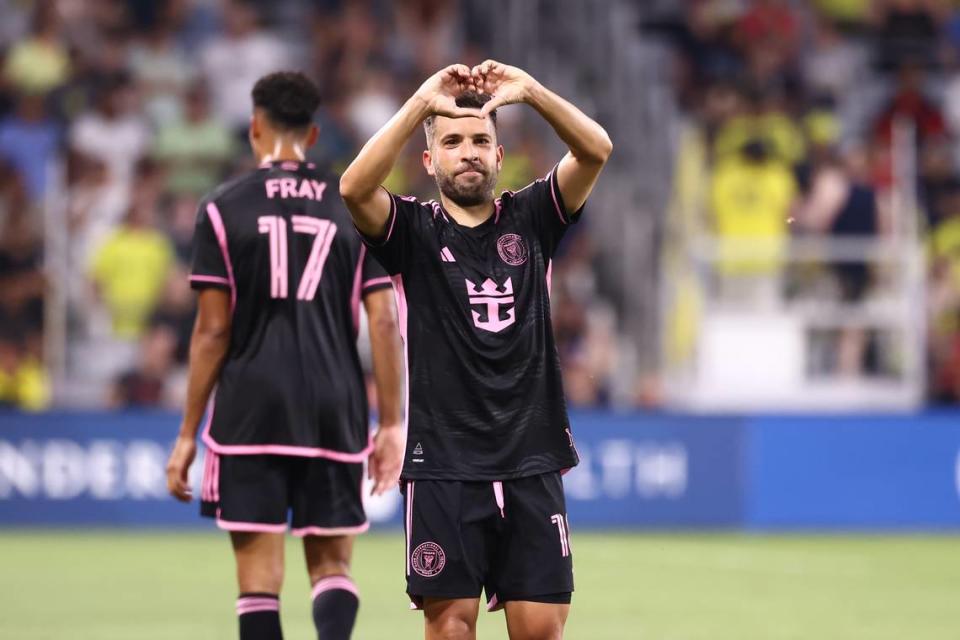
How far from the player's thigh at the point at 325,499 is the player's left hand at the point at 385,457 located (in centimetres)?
17

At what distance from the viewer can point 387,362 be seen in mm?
6523

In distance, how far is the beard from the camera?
5363mm

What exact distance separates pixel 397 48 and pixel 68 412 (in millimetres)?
5687

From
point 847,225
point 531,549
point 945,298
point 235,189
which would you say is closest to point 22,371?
point 847,225

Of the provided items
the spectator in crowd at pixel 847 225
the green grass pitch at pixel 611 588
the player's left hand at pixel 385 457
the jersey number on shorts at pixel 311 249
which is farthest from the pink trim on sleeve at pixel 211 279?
the spectator in crowd at pixel 847 225

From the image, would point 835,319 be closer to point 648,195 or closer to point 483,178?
point 648,195

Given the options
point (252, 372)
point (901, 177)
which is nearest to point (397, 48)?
point (901, 177)

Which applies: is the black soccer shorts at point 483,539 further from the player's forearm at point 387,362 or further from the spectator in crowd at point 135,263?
the spectator in crowd at point 135,263

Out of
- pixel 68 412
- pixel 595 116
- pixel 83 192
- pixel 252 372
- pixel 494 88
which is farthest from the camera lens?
pixel 595 116

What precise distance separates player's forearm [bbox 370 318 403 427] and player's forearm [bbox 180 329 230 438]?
552 mm

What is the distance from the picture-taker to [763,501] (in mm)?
14031

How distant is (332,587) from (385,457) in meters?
0.58

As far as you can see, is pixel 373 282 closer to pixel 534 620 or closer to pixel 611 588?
pixel 534 620

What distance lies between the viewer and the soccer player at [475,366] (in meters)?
5.30
